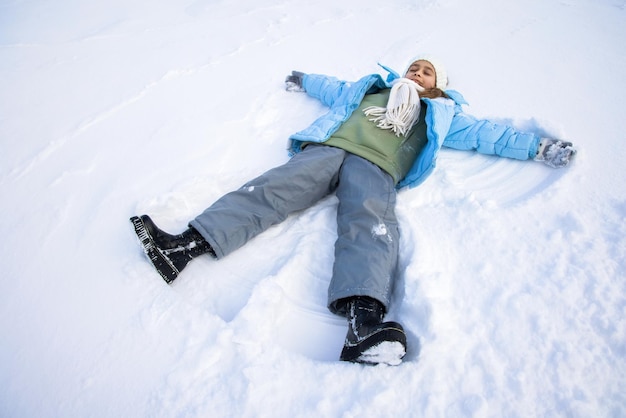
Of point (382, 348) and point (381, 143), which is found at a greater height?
→ point (381, 143)

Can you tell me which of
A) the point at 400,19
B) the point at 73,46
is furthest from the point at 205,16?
the point at 400,19

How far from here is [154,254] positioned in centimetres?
140

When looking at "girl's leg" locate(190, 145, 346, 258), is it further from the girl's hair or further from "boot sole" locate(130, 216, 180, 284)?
the girl's hair

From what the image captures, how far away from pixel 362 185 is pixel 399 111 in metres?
0.58

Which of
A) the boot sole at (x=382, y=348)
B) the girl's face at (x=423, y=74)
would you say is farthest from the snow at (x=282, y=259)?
the girl's face at (x=423, y=74)

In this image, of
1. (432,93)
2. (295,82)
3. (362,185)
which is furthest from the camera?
(295,82)

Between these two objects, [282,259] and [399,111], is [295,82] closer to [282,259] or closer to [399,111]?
[399,111]

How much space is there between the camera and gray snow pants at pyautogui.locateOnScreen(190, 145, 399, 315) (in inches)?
52.4

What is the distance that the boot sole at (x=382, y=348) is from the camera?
43.6 inches

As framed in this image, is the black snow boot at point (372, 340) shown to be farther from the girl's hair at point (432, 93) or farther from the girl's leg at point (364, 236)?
the girl's hair at point (432, 93)

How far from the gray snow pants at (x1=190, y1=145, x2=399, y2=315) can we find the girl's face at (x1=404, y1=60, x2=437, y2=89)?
0.97 meters

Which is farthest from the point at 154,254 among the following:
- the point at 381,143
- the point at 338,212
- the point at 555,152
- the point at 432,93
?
the point at 555,152

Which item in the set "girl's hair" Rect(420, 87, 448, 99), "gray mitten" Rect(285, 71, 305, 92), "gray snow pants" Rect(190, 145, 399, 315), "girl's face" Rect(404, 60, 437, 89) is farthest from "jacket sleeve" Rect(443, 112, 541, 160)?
"gray mitten" Rect(285, 71, 305, 92)

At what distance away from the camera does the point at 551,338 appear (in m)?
1.18
